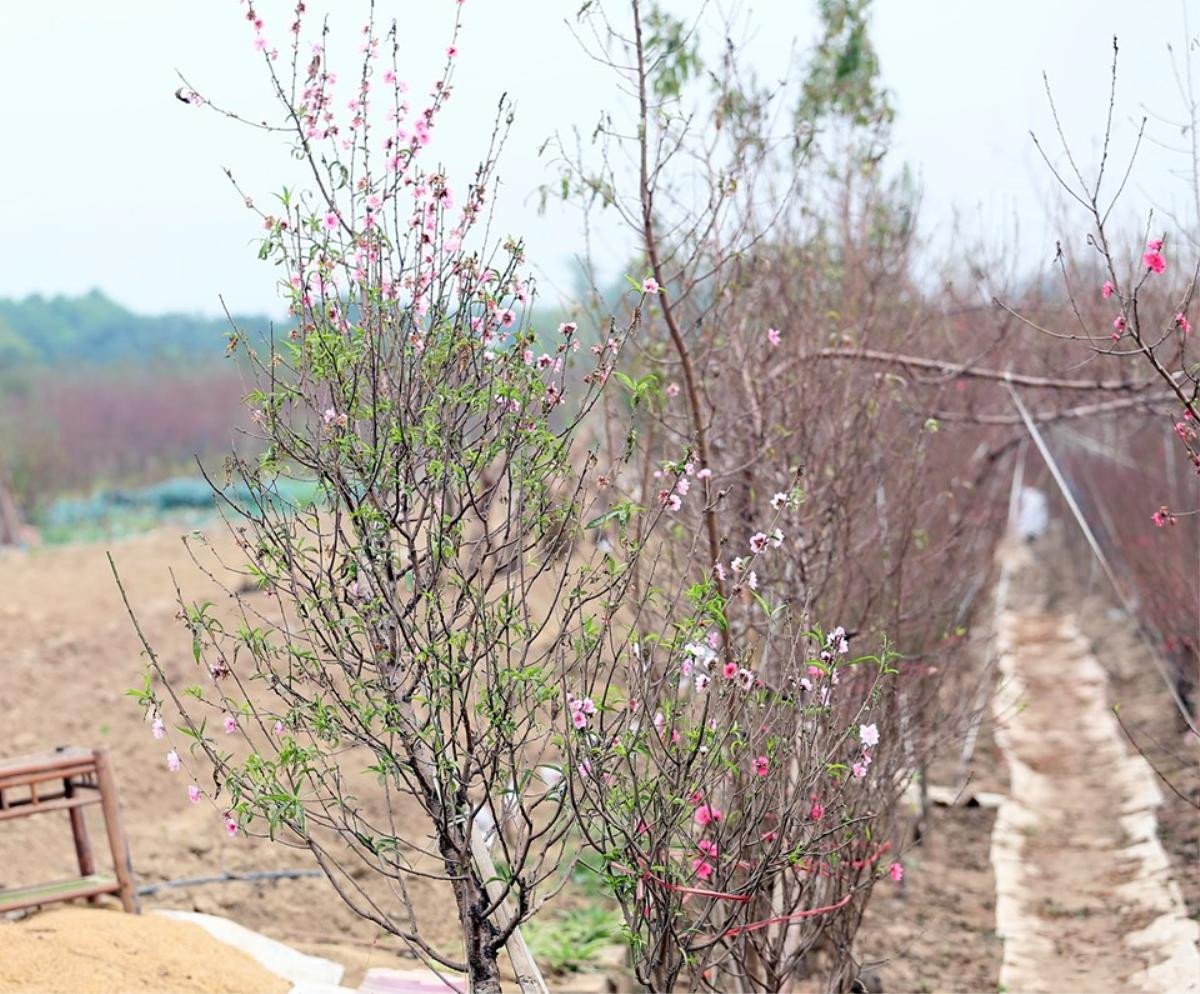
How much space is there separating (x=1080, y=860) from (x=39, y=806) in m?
5.45

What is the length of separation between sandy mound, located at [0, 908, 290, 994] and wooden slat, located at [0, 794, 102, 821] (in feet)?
1.05

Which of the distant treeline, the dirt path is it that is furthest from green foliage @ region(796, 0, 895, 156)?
the distant treeline

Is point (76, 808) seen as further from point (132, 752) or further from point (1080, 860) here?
point (1080, 860)

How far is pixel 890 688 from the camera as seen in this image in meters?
4.93

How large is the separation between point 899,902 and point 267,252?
5.31m

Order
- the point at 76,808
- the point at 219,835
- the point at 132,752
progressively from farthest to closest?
the point at 132,752
the point at 219,835
the point at 76,808

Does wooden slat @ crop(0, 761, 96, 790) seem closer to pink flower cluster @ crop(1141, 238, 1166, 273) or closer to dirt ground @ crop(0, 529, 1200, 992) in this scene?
dirt ground @ crop(0, 529, 1200, 992)

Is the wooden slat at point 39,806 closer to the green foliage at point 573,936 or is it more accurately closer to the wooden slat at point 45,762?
the wooden slat at point 45,762

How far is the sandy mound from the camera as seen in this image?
4234 millimetres

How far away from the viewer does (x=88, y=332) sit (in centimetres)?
2591


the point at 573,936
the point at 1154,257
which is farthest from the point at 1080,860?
the point at 1154,257

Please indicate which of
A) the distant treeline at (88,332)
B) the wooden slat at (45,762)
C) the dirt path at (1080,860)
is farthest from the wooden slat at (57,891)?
the distant treeline at (88,332)

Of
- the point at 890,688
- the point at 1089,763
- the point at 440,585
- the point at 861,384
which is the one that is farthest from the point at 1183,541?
the point at 440,585

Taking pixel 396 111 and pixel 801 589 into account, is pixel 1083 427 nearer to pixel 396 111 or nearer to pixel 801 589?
pixel 801 589
